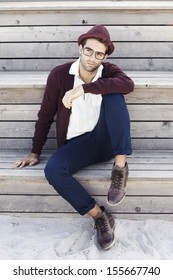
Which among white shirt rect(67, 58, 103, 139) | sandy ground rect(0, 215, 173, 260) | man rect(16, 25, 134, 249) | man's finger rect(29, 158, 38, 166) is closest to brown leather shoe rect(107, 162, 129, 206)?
man rect(16, 25, 134, 249)

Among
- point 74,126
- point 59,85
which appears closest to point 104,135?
point 74,126

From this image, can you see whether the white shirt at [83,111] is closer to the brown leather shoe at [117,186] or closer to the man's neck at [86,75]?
the man's neck at [86,75]

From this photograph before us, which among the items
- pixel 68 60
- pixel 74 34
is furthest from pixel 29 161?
pixel 74 34

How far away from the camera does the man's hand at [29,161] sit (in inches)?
79.7

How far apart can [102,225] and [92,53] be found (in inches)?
33.7

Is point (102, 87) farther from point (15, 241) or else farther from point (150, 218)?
point (15, 241)

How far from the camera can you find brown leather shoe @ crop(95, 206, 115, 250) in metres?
1.75

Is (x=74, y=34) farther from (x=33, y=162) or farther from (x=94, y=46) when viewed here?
(x=33, y=162)

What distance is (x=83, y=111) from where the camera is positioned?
1.99m

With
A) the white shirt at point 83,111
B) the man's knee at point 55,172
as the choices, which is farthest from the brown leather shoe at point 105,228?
the white shirt at point 83,111

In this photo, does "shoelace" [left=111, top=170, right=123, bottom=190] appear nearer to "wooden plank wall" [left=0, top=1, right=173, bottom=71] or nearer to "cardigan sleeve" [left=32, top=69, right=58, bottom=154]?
"cardigan sleeve" [left=32, top=69, right=58, bottom=154]

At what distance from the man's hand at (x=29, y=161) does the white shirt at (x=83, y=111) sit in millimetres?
236

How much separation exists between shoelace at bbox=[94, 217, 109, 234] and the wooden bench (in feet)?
0.45
